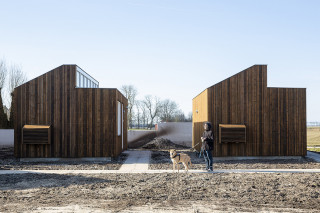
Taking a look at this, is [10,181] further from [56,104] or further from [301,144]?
[301,144]

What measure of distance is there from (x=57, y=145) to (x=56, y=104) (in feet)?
5.59

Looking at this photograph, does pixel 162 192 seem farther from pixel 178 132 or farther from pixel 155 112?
pixel 155 112

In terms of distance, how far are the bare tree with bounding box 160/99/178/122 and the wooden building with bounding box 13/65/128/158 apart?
97.8 feet

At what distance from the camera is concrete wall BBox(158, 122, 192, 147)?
23.0 metres

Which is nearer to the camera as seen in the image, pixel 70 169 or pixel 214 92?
pixel 70 169

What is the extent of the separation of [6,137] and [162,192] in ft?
59.1

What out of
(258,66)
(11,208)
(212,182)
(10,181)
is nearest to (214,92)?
(258,66)

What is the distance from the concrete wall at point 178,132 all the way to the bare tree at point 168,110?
1779 centimetres

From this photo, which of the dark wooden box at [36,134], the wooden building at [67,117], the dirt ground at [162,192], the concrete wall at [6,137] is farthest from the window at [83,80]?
the concrete wall at [6,137]

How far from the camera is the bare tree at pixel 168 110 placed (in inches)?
1683

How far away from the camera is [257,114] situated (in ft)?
43.4

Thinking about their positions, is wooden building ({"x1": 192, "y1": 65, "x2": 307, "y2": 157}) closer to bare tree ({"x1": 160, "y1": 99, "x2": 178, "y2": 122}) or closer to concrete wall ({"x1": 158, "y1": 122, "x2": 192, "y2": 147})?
concrete wall ({"x1": 158, "y1": 122, "x2": 192, "y2": 147})

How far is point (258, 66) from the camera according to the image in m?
13.3

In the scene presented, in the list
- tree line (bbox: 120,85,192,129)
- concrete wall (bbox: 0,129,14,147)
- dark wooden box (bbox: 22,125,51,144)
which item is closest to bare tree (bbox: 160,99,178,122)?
tree line (bbox: 120,85,192,129)
